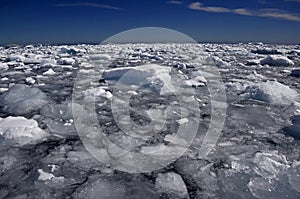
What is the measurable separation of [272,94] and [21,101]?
4651mm

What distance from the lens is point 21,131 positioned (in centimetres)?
338

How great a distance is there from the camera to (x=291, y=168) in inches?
98.6

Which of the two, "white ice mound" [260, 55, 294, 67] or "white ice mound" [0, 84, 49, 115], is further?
"white ice mound" [260, 55, 294, 67]

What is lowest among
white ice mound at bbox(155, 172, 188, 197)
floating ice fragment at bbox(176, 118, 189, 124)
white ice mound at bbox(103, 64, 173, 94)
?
white ice mound at bbox(103, 64, 173, 94)

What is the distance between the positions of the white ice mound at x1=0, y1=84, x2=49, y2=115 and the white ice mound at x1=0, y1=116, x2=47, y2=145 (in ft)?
2.82

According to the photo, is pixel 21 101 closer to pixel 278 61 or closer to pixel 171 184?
pixel 171 184

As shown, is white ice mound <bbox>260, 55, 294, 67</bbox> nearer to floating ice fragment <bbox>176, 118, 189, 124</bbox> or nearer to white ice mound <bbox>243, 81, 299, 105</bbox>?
white ice mound <bbox>243, 81, 299, 105</bbox>

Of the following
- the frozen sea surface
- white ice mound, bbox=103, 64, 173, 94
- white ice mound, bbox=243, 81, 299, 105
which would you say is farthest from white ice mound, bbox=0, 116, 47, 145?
white ice mound, bbox=243, 81, 299, 105

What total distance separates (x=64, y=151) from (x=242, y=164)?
6.20ft

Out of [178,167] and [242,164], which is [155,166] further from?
[242,164]

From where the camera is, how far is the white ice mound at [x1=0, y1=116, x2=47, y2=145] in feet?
10.6

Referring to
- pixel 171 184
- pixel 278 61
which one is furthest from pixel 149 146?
pixel 278 61

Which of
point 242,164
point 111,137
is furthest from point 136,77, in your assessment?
point 242,164

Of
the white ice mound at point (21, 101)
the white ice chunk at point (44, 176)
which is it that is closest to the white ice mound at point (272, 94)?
the white ice mound at point (21, 101)
